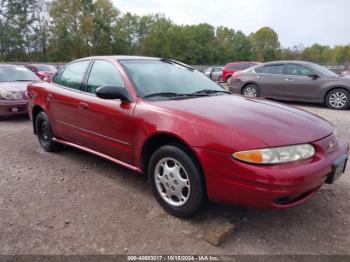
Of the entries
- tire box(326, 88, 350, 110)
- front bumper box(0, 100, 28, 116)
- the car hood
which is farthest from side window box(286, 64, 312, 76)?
front bumper box(0, 100, 28, 116)

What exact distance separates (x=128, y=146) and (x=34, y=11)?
174 ft

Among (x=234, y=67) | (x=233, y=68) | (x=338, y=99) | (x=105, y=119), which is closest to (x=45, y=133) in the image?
(x=105, y=119)

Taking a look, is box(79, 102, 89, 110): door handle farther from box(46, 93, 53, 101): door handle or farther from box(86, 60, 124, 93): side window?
box(46, 93, 53, 101): door handle

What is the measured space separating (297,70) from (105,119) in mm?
7902

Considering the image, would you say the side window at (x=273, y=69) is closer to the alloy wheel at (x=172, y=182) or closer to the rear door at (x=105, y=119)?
the rear door at (x=105, y=119)

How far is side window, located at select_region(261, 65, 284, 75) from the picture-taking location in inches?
405

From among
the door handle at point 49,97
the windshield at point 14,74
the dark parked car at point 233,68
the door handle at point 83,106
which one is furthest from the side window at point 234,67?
the door handle at point 83,106

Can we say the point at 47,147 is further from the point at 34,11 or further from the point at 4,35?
the point at 34,11

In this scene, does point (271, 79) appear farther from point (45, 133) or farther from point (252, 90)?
point (45, 133)

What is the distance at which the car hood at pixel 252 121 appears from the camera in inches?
103

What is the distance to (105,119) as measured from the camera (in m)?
3.63

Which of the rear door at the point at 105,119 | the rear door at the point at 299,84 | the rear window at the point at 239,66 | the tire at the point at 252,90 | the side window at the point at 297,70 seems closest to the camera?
the rear door at the point at 105,119

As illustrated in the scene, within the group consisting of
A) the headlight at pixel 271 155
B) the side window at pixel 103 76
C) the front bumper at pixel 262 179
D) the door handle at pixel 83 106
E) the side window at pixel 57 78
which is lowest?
the front bumper at pixel 262 179

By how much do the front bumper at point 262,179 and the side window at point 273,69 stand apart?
8044mm
